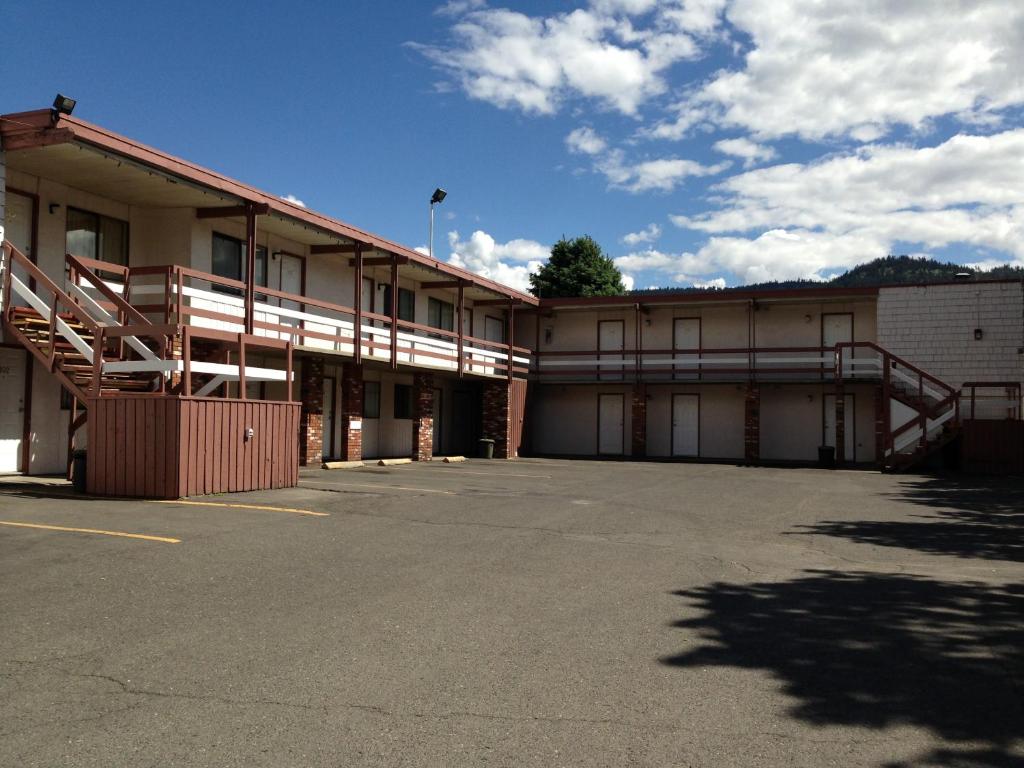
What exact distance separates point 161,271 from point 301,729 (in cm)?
1266

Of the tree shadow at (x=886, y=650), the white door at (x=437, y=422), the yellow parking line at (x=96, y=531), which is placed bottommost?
the tree shadow at (x=886, y=650)

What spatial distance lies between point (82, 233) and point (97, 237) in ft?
1.08

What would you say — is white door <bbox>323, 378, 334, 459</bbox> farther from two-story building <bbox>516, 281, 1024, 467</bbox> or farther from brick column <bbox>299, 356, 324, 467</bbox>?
two-story building <bbox>516, 281, 1024, 467</bbox>

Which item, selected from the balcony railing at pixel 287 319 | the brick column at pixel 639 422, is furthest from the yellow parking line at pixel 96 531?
the brick column at pixel 639 422

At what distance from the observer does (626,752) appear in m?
4.02

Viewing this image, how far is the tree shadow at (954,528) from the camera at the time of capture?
10.2 meters

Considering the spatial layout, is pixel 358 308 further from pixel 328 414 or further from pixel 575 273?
pixel 575 273

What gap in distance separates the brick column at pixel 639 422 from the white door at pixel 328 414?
11092 mm

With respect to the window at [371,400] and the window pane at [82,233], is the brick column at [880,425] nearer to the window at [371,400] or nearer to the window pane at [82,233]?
the window at [371,400]

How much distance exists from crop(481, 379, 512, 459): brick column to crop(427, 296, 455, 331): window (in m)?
2.49

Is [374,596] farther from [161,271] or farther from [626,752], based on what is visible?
[161,271]

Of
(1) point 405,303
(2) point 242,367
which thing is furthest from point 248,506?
(1) point 405,303

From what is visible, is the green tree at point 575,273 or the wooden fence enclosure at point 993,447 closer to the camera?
the wooden fence enclosure at point 993,447

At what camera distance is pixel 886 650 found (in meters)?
5.65
